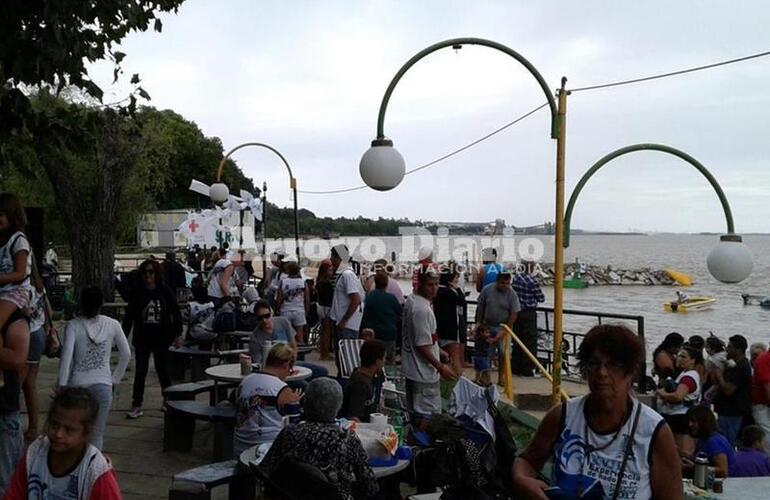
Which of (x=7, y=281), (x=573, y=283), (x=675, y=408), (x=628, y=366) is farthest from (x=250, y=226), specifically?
(x=573, y=283)

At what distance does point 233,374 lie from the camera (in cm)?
703

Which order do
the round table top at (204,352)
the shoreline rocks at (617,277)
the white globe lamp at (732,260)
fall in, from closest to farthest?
the white globe lamp at (732,260), the round table top at (204,352), the shoreline rocks at (617,277)

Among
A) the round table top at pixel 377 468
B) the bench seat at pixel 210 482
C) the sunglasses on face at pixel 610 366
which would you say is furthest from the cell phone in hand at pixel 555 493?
the bench seat at pixel 210 482

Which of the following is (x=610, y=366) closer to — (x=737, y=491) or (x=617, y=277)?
(x=737, y=491)

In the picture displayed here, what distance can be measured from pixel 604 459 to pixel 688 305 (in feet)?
172

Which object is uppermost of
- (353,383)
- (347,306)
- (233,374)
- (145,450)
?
(347,306)

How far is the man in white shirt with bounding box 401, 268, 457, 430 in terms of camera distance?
6797 mm

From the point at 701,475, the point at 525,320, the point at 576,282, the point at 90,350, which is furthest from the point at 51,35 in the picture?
the point at 576,282

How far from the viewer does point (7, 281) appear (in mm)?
4574

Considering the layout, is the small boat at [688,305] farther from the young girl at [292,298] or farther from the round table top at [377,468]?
the round table top at [377,468]

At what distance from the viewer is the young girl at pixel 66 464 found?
→ 9.99 ft

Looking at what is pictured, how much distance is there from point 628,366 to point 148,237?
41.6m

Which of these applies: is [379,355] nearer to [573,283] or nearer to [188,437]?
[188,437]

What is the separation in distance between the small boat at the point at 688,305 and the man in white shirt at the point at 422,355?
47.3 m
